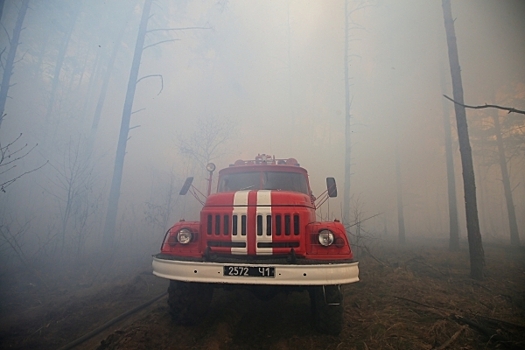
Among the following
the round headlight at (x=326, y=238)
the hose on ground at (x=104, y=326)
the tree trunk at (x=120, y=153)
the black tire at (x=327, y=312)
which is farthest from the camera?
the tree trunk at (x=120, y=153)

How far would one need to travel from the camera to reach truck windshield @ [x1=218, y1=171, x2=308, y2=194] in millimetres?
5234

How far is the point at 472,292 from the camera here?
576cm

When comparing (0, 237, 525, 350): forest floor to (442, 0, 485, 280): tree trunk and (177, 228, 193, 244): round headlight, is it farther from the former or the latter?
(177, 228, 193, 244): round headlight

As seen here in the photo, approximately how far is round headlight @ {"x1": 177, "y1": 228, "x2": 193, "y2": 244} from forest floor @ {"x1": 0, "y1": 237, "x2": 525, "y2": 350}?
135 cm

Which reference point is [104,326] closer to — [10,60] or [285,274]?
[285,274]

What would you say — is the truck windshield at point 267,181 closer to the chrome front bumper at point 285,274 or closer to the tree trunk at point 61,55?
the chrome front bumper at point 285,274

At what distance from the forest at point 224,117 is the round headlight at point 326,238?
1.39 m

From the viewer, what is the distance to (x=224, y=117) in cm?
1803

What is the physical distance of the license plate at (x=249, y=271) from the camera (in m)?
3.22

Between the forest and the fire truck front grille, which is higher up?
the forest

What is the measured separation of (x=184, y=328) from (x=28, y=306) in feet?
12.1

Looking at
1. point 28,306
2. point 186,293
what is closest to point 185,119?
point 28,306

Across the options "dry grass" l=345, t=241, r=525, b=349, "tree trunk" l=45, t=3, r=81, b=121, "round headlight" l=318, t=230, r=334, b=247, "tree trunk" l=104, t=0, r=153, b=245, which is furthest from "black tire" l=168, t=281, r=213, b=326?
"tree trunk" l=45, t=3, r=81, b=121

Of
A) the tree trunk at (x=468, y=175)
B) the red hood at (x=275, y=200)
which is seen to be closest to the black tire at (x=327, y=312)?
the red hood at (x=275, y=200)
